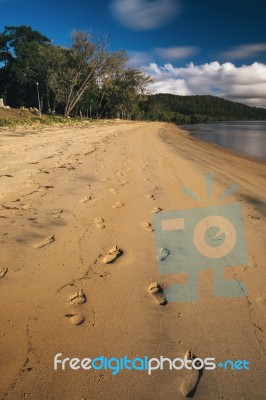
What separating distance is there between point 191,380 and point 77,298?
1156 mm

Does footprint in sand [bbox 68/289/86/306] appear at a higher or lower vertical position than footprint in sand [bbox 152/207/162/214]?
lower

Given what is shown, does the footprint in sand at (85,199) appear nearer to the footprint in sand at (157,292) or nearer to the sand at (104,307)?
the sand at (104,307)

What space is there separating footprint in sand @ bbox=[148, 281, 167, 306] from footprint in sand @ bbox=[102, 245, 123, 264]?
604 millimetres

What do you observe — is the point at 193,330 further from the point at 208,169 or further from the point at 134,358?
the point at 208,169

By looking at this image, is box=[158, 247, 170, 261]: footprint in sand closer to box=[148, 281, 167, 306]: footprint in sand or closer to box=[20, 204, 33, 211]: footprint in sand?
box=[148, 281, 167, 306]: footprint in sand

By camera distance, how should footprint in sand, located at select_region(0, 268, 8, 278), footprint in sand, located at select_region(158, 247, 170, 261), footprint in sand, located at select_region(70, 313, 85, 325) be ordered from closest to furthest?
footprint in sand, located at select_region(70, 313, 85, 325), footprint in sand, located at select_region(0, 268, 8, 278), footprint in sand, located at select_region(158, 247, 170, 261)

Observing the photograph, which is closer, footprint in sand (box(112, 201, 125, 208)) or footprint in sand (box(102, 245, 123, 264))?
footprint in sand (box(102, 245, 123, 264))

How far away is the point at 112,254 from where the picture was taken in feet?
10.8

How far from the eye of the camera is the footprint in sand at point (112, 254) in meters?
3.15

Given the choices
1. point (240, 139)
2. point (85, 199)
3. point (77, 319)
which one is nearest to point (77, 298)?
point (77, 319)

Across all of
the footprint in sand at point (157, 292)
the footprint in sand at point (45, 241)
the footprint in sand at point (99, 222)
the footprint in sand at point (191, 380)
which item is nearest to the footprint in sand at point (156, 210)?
the footprint in sand at point (99, 222)

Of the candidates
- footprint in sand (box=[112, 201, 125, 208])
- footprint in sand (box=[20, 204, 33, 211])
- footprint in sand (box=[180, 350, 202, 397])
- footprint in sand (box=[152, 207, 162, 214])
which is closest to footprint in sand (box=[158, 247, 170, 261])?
footprint in sand (box=[152, 207, 162, 214])

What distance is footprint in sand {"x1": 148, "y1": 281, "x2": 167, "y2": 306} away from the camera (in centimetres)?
256

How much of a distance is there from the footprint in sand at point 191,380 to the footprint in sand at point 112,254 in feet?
4.58
